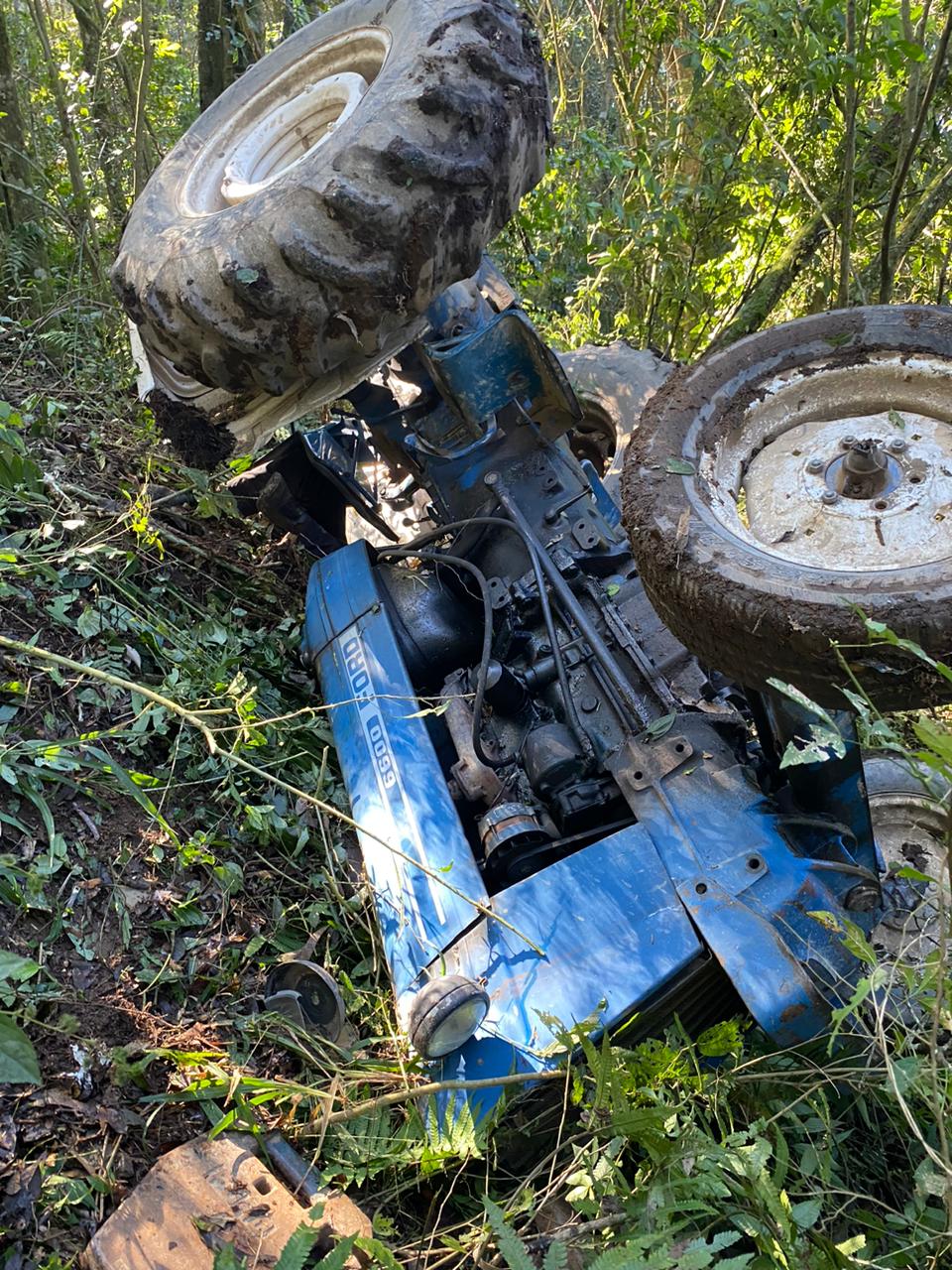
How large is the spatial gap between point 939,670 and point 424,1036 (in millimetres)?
1231

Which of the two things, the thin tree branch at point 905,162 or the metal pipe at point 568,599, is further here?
the thin tree branch at point 905,162

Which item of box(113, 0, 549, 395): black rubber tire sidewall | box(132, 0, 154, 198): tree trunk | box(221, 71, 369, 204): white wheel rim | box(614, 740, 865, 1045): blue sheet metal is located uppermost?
box(132, 0, 154, 198): tree trunk

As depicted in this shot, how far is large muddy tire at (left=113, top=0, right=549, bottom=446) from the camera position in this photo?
7.87 ft

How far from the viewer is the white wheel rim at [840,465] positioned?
2061 mm

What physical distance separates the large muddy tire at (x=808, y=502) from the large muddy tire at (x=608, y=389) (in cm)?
172

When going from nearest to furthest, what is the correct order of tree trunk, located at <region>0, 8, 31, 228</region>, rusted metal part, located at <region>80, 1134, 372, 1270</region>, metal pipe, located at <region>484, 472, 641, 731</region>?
rusted metal part, located at <region>80, 1134, 372, 1270</region>
metal pipe, located at <region>484, 472, 641, 731</region>
tree trunk, located at <region>0, 8, 31, 228</region>

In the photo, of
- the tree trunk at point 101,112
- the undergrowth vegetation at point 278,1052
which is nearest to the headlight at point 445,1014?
the undergrowth vegetation at point 278,1052

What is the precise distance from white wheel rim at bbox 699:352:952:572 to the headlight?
1.11 meters

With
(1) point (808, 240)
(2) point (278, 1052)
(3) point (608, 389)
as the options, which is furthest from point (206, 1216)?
(1) point (808, 240)

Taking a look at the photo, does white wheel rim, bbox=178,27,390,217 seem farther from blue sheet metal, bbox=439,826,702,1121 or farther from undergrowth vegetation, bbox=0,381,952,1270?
blue sheet metal, bbox=439,826,702,1121

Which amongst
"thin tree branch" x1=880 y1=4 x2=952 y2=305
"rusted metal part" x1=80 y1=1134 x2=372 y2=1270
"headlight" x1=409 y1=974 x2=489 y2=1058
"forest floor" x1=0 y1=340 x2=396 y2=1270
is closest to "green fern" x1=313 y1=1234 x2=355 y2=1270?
"rusted metal part" x1=80 y1=1134 x2=372 y2=1270

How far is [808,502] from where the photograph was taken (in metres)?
2.17

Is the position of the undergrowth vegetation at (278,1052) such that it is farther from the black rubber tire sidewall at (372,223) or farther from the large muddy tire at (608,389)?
the large muddy tire at (608,389)

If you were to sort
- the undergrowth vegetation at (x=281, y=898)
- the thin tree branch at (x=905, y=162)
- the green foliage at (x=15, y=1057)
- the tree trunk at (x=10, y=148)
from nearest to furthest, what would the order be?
the green foliage at (x=15, y=1057) < the undergrowth vegetation at (x=281, y=898) < the thin tree branch at (x=905, y=162) < the tree trunk at (x=10, y=148)
